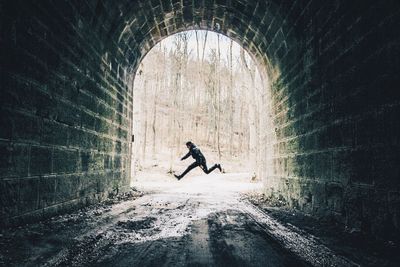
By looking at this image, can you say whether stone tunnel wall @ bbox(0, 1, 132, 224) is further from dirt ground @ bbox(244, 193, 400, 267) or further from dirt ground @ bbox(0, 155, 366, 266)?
dirt ground @ bbox(244, 193, 400, 267)

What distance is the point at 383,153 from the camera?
3.07 metres

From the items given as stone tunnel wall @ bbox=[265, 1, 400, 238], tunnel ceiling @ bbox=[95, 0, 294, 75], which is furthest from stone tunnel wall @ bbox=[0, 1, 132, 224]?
stone tunnel wall @ bbox=[265, 1, 400, 238]

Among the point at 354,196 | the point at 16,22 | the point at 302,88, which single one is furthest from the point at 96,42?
the point at 354,196

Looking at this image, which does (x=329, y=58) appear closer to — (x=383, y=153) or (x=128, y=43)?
(x=383, y=153)

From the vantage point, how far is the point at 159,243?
3086mm

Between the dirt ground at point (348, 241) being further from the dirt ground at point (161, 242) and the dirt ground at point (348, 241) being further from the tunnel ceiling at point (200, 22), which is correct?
the tunnel ceiling at point (200, 22)

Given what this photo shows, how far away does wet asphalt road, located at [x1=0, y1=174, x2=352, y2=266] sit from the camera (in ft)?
8.35

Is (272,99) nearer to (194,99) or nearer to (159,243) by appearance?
(159,243)

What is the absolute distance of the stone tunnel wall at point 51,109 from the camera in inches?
133

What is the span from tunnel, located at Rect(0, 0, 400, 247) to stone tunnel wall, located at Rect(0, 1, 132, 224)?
0.02 m

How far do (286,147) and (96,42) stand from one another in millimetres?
4590

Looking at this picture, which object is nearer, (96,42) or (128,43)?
(96,42)

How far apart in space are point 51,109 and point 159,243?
2.59m

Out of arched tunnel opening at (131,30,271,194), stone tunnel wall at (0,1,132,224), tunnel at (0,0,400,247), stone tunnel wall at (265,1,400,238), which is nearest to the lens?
stone tunnel wall at (265,1,400,238)
